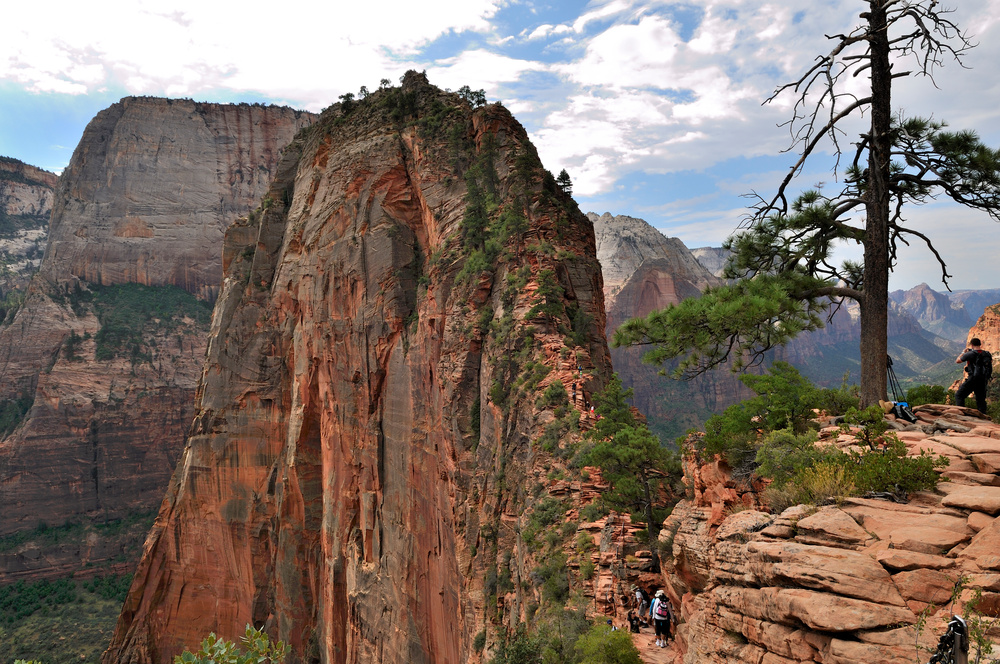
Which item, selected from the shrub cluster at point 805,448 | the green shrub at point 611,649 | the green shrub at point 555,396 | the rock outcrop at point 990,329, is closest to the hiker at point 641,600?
the green shrub at point 611,649

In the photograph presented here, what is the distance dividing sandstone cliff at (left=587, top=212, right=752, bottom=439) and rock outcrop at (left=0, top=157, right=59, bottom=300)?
123m

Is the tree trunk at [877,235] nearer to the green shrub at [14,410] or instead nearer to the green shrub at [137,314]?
the green shrub at [137,314]

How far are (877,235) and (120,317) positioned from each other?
366ft

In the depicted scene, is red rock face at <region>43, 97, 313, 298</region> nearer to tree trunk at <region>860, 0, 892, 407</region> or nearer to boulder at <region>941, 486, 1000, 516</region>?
tree trunk at <region>860, 0, 892, 407</region>

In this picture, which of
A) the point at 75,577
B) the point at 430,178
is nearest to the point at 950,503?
the point at 430,178

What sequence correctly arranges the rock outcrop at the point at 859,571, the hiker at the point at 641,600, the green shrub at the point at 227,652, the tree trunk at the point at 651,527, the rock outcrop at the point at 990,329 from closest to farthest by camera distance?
the rock outcrop at the point at 859,571 < the green shrub at the point at 227,652 < the hiker at the point at 641,600 < the tree trunk at the point at 651,527 < the rock outcrop at the point at 990,329

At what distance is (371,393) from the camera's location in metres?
34.1

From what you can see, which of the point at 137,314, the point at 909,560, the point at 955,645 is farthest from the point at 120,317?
the point at 955,645

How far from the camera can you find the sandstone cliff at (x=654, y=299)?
399 feet

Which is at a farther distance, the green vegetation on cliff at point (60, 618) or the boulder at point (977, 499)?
the green vegetation on cliff at point (60, 618)

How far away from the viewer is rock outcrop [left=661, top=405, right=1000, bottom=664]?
5.57 metres

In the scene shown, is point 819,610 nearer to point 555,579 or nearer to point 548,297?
point 555,579

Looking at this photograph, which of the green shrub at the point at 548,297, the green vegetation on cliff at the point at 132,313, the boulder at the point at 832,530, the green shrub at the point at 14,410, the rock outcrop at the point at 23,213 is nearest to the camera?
the boulder at the point at 832,530

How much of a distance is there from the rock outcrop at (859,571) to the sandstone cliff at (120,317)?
93.7m
